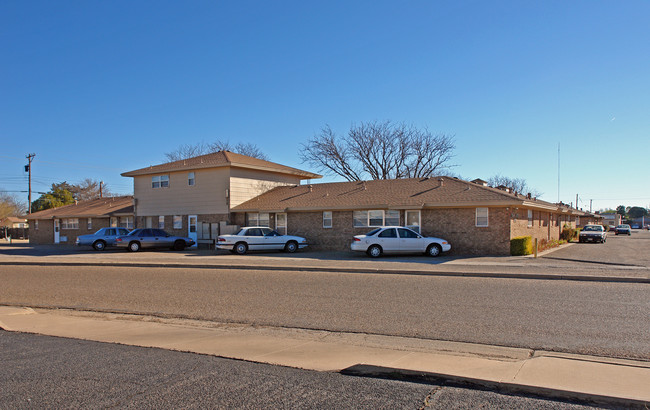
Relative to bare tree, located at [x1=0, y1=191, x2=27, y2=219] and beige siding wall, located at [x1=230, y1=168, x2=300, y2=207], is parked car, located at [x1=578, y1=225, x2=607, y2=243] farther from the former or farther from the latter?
bare tree, located at [x1=0, y1=191, x2=27, y2=219]

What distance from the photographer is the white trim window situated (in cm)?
2591

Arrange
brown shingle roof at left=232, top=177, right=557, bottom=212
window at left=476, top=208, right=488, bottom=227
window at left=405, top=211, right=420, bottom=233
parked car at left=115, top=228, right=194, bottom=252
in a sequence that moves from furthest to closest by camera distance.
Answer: parked car at left=115, top=228, right=194, bottom=252, window at left=405, top=211, right=420, bottom=233, brown shingle roof at left=232, top=177, right=557, bottom=212, window at left=476, top=208, right=488, bottom=227

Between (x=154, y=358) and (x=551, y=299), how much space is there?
8.22 meters

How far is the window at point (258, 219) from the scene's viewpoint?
1189 inches

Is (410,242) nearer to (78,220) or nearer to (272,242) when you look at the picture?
(272,242)

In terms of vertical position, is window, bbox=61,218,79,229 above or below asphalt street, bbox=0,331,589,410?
above

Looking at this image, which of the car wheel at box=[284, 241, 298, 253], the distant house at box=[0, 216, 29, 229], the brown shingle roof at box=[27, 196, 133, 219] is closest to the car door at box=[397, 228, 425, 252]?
the car wheel at box=[284, 241, 298, 253]

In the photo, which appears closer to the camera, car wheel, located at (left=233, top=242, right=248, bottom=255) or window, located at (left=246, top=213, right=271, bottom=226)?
car wheel, located at (left=233, top=242, right=248, bottom=255)

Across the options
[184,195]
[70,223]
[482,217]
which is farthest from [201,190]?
[482,217]

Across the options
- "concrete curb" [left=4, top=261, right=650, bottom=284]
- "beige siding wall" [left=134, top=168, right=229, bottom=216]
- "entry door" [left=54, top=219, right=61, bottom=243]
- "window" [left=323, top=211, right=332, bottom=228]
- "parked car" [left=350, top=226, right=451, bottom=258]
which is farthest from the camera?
"entry door" [left=54, top=219, right=61, bottom=243]

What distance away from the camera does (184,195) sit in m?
33.5

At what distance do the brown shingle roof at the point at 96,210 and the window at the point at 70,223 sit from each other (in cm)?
62

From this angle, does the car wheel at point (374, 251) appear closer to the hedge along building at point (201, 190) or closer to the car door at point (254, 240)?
the car door at point (254, 240)

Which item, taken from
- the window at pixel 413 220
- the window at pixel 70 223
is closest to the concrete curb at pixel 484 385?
the window at pixel 413 220
